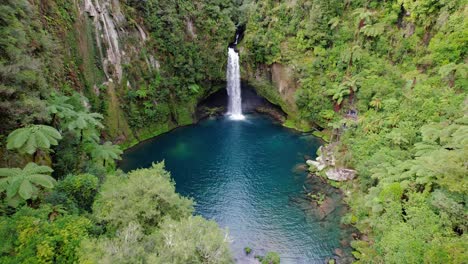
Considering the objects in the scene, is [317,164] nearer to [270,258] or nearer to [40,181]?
[270,258]

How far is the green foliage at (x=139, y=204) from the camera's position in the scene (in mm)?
11156

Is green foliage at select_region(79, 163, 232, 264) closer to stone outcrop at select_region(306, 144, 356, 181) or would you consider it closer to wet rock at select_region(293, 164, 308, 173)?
wet rock at select_region(293, 164, 308, 173)

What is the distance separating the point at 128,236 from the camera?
9.90 metres

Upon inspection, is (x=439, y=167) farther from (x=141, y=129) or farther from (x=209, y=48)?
(x=209, y=48)

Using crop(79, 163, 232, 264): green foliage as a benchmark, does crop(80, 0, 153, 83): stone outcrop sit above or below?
above

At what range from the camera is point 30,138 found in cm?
1155

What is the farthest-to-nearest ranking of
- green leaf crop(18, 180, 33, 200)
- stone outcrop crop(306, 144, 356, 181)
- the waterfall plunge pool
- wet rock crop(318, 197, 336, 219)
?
stone outcrop crop(306, 144, 356, 181) → wet rock crop(318, 197, 336, 219) → the waterfall plunge pool → green leaf crop(18, 180, 33, 200)

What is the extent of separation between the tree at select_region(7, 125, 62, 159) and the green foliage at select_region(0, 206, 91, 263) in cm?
242

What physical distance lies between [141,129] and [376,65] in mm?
22868

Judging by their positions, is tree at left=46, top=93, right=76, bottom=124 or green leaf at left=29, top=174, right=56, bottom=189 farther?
tree at left=46, top=93, right=76, bottom=124

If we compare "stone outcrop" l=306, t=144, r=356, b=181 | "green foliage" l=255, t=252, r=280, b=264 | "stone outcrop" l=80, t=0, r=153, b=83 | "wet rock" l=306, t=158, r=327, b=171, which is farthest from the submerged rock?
"stone outcrop" l=80, t=0, r=153, b=83

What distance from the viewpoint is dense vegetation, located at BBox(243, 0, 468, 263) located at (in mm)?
13859

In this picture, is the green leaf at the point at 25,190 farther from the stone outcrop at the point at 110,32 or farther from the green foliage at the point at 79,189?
the stone outcrop at the point at 110,32

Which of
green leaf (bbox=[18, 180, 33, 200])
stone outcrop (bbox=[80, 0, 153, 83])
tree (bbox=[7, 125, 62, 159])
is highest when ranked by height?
stone outcrop (bbox=[80, 0, 153, 83])
